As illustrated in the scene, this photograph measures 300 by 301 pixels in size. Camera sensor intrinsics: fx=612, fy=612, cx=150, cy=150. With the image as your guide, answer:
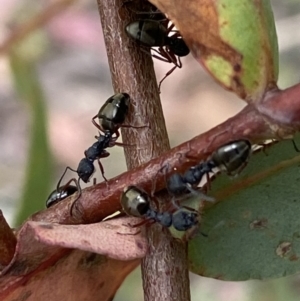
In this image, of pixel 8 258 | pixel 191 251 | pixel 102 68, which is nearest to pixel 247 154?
pixel 191 251

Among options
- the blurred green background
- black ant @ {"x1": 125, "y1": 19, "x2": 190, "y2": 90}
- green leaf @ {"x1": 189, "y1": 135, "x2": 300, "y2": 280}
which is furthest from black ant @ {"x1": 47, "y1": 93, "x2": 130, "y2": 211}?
the blurred green background

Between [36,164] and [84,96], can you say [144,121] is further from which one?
[84,96]

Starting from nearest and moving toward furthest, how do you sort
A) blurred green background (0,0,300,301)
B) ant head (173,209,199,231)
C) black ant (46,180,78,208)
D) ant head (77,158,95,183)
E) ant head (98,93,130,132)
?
ant head (173,209,199,231)
ant head (98,93,130,132)
black ant (46,180,78,208)
ant head (77,158,95,183)
blurred green background (0,0,300,301)

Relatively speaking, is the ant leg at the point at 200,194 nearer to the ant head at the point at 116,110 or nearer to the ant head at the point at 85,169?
the ant head at the point at 116,110

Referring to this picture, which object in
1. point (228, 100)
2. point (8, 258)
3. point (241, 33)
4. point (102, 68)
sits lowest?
point (8, 258)

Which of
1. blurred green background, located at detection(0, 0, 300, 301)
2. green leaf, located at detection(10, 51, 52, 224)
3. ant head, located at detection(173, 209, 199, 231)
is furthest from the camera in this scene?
blurred green background, located at detection(0, 0, 300, 301)

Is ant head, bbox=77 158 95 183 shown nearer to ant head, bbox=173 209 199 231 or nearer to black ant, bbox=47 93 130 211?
black ant, bbox=47 93 130 211

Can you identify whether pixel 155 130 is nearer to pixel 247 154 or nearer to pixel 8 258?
pixel 247 154

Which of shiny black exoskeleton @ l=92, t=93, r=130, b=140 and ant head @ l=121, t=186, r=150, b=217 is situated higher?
shiny black exoskeleton @ l=92, t=93, r=130, b=140
